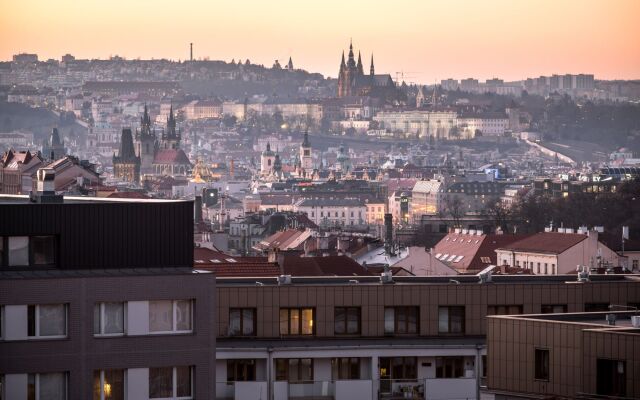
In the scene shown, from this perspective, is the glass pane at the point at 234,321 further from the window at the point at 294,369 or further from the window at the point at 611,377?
the window at the point at 611,377

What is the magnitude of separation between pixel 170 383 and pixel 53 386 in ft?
2.73

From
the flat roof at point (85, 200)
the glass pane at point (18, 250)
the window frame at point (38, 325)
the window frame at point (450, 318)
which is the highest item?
the flat roof at point (85, 200)

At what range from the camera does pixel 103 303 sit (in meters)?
16.2

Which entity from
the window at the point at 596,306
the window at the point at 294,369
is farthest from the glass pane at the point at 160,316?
the window at the point at 596,306

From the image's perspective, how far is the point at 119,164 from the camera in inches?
7126

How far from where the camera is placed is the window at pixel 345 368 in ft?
69.2

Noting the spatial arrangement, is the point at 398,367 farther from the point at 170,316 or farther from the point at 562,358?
the point at 170,316

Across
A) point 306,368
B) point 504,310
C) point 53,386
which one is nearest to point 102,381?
point 53,386

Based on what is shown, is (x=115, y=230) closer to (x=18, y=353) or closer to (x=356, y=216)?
(x=18, y=353)

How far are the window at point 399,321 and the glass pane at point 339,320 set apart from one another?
394 millimetres

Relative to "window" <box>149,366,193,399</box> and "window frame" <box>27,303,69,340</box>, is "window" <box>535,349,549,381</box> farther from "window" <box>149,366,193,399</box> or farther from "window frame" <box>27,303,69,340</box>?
"window frame" <box>27,303,69,340</box>

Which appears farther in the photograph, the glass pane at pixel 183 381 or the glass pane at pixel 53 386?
the glass pane at pixel 183 381

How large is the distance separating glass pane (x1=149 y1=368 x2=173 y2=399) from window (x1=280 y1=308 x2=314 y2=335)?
513 centimetres

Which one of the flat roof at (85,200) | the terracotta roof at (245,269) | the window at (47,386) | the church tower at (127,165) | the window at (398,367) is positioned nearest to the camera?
the window at (47,386)
